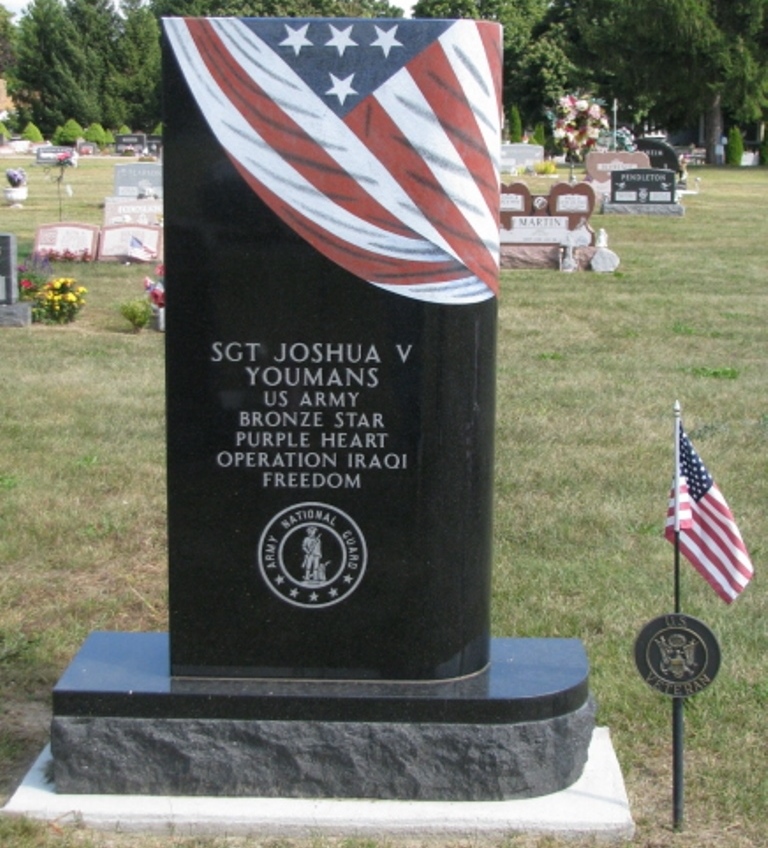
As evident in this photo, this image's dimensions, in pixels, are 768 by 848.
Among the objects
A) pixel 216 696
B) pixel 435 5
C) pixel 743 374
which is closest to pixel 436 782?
pixel 216 696

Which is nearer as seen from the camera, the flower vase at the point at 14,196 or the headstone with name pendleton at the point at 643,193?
the headstone with name pendleton at the point at 643,193

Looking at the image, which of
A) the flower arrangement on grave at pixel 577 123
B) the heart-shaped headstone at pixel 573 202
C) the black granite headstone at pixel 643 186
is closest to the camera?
the heart-shaped headstone at pixel 573 202

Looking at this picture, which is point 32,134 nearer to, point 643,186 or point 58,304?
point 643,186

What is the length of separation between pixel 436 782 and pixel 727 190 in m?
40.6

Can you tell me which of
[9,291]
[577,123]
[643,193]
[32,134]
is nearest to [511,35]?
[32,134]

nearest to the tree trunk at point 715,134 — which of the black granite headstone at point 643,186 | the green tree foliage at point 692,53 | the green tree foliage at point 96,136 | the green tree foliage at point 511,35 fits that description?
the green tree foliage at point 692,53

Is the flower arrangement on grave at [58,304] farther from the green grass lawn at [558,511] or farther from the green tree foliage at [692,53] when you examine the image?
the green tree foliage at [692,53]

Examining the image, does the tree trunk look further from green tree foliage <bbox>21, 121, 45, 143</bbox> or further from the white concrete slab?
the white concrete slab

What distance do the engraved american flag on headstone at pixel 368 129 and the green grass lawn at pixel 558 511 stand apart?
174 centimetres

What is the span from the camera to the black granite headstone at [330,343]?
13.0 ft

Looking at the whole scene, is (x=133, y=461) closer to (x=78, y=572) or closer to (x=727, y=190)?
(x=78, y=572)

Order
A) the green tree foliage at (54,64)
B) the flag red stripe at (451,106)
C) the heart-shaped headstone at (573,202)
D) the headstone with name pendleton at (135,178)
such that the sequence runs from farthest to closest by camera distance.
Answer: the green tree foliage at (54,64) → the headstone with name pendleton at (135,178) → the heart-shaped headstone at (573,202) → the flag red stripe at (451,106)

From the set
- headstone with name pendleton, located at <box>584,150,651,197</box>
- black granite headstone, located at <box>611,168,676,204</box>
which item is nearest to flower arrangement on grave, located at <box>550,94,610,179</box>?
headstone with name pendleton, located at <box>584,150,651,197</box>

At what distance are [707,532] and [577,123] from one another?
89.4ft
